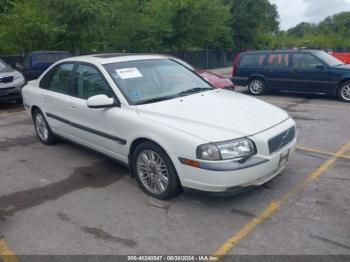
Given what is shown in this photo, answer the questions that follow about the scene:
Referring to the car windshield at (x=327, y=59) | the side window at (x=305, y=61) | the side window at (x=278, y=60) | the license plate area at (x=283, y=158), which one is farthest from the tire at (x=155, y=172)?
the side window at (x=278, y=60)

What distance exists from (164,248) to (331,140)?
4.31 metres

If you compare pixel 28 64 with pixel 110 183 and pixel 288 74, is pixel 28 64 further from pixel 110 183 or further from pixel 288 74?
pixel 110 183

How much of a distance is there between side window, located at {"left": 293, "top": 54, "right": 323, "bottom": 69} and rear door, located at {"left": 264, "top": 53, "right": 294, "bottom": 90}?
22 cm

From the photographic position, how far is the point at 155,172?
4.28 metres

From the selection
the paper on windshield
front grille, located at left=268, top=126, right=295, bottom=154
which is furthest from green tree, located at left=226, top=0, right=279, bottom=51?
front grille, located at left=268, top=126, right=295, bottom=154

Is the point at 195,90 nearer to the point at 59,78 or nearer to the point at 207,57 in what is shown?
the point at 59,78

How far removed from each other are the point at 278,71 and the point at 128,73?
8121 mm

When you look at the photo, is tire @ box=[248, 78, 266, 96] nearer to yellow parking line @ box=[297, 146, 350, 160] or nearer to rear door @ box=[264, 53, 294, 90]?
rear door @ box=[264, 53, 294, 90]

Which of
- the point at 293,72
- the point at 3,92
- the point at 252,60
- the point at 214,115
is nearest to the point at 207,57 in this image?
the point at 252,60

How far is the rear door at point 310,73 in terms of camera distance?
11000 millimetres

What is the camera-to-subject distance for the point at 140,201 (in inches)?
172

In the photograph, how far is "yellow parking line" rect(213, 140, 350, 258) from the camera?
3.41 metres

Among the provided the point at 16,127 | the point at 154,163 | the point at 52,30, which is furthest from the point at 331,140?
the point at 52,30

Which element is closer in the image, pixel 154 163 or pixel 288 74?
pixel 154 163
